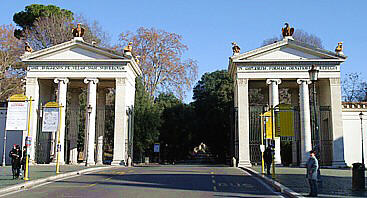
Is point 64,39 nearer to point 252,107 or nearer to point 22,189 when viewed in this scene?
point 252,107

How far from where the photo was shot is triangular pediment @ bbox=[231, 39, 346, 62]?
35.8 m

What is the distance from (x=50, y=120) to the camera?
74.5ft

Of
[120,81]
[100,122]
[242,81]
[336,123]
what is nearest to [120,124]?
[120,81]

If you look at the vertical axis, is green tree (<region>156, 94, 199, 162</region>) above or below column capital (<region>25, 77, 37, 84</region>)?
below

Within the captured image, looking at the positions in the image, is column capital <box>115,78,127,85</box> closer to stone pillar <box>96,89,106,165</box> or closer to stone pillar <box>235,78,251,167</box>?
stone pillar <box>96,89,106,165</box>

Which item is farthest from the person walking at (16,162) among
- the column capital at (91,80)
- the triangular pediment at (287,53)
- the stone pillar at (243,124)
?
the triangular pediment at (287,53)

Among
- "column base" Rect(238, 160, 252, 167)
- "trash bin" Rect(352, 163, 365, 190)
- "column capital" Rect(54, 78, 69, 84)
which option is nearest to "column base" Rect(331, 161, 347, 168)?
"column base" Rect(238, 160, 252, 167)

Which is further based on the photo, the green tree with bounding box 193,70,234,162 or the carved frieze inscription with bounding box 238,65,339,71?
the green tree with bounding box 193,70,234,162

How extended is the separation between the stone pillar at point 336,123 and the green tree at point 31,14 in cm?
3511

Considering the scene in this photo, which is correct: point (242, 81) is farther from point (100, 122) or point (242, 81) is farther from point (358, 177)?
point (358, 177)

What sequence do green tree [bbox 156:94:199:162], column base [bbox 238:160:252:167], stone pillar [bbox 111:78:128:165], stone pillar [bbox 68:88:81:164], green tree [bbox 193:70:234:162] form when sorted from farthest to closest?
green tree [bbox 156:94:199:162] < green tree [bbox 193:70:234:162] < stone pillar [bbox 68:88:81:164] < stone pillar [bbox 111:78:128:165] < column base [bbox 238:160:252:167]

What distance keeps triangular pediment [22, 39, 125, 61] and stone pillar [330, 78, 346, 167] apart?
19193 millimetres

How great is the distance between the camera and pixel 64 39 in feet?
156

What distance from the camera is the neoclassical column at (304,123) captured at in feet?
114
